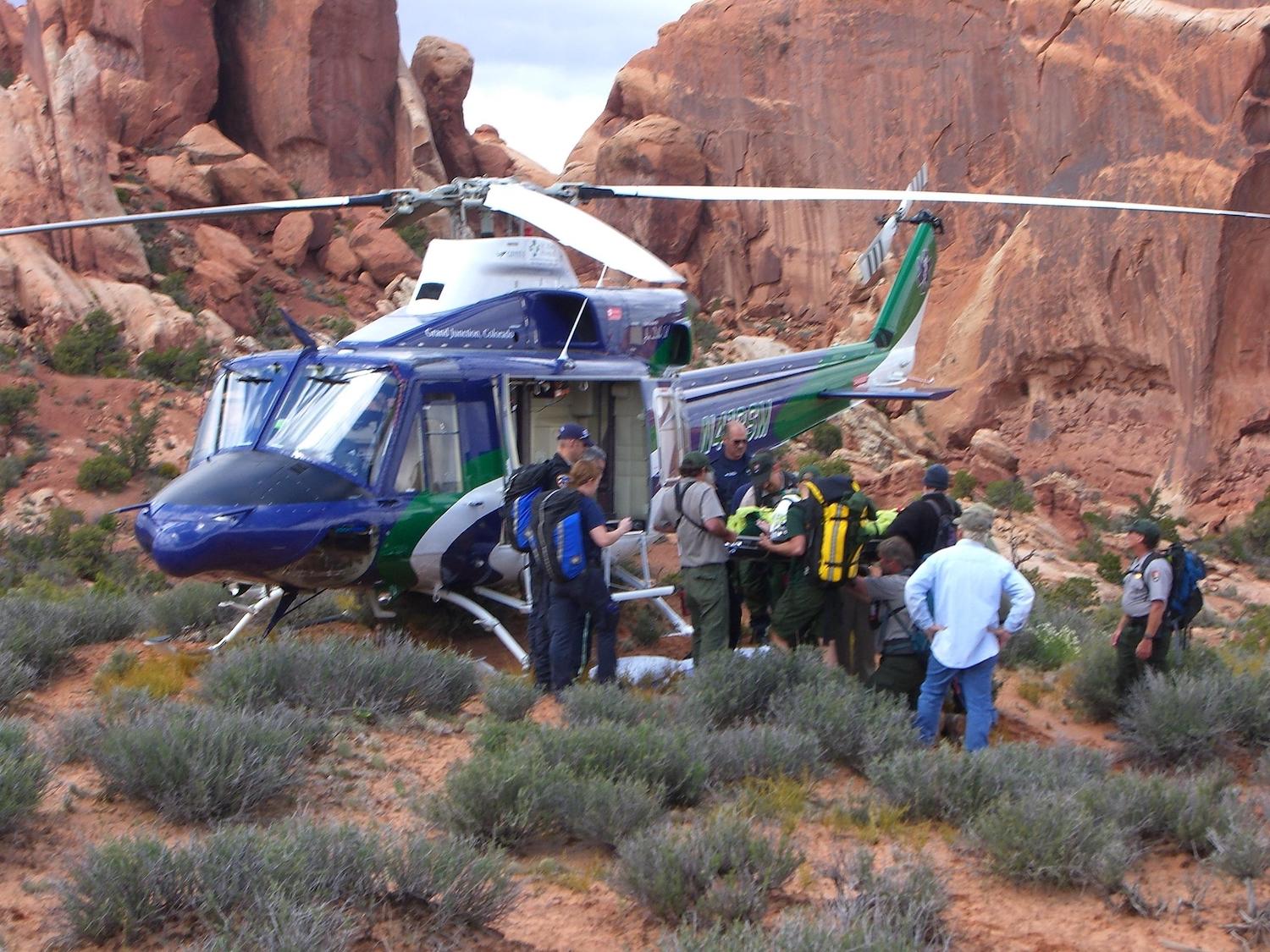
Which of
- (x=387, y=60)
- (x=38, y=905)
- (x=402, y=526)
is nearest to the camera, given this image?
(x=38, y=905)

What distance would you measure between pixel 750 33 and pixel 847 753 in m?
34.8

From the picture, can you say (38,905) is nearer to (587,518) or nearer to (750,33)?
(587,518)

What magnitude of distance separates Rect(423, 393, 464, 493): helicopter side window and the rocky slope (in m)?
19.7

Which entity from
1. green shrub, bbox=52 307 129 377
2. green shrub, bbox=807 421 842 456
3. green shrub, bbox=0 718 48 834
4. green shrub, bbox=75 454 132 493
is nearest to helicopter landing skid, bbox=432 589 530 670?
green shrub, bbox=0 718 48 834

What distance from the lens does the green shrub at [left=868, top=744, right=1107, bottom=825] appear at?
578cm

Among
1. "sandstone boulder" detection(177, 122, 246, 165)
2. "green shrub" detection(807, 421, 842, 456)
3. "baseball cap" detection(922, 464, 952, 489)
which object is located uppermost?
"sandstone boulder" detection(177, 122, 246, 165)

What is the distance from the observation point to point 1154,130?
26.4 m

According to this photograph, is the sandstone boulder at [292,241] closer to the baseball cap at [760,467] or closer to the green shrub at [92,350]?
the green shrub at [92,350]

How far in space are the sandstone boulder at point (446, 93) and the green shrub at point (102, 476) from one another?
76.2ft

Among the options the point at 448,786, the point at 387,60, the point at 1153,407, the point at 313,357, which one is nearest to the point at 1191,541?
the point at 1153,407

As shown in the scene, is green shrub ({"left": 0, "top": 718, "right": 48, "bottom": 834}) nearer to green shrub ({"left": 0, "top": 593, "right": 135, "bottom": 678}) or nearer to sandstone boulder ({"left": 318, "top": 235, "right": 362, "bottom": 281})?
green shrub ({"left": 0, "top": 593, "right": 135, "bottom": 678})

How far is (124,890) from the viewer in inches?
172

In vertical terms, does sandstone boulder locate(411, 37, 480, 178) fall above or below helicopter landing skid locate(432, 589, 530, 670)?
above

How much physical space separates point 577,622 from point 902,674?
1.85 meters
